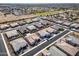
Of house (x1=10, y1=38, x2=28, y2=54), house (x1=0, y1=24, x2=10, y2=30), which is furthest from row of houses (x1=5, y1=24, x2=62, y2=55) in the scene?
house (x1=0, y1=24, x2=10, y2=30)

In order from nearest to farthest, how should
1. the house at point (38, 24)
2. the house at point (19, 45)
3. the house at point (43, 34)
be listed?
the house at point (19, 45), the house at point (43, 34), the house at point (38, 24)

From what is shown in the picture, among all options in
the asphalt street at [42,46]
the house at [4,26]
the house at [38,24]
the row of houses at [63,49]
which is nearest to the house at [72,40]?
the row of houses at [63,49]

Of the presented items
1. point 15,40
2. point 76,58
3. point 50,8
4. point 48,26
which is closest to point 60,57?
point 76,58

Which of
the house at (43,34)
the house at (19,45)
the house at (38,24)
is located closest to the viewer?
the house at (19,45)

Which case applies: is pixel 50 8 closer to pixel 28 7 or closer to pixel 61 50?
pixel 28 7

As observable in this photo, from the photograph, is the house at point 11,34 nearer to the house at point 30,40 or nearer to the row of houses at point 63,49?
the house at point 30,40

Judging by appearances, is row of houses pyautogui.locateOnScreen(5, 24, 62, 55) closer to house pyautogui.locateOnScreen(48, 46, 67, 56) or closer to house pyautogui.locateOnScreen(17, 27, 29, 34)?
house pyautogui.locateOnScreen(17, 27, 29, 34)

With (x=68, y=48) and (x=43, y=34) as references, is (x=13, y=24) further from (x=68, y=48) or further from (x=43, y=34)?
(x=68, y=48)

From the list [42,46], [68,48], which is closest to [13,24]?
[42,46]
